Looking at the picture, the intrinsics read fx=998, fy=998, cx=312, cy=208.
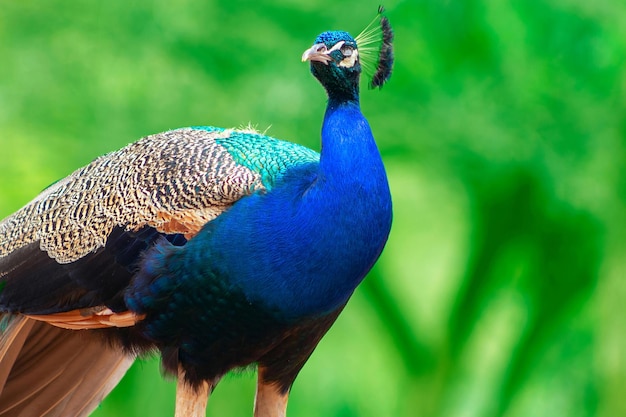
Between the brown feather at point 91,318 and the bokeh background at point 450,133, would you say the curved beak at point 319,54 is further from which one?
the bokeh background at point 450,133

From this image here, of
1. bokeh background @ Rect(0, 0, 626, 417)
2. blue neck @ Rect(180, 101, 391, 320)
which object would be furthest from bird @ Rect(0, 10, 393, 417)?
bokeh background @ Rect(0, 0, 626, 417)

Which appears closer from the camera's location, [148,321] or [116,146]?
[148,321]

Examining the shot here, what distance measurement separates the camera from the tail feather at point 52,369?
100 inches

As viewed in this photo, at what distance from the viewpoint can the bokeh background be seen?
3.59 meters

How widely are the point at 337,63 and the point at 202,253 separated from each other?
1.66 feet

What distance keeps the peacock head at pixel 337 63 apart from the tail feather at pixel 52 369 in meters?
0.89

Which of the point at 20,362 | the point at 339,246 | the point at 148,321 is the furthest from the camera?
the point at 20,362

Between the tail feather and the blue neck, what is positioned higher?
the blue neck

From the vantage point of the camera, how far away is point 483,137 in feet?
12.1

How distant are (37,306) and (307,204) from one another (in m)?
0.73

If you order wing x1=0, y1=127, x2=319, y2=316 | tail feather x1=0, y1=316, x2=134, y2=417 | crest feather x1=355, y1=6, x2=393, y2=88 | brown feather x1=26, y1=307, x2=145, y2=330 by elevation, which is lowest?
tail feather x1=0, y1=316, x2=134, y2=417

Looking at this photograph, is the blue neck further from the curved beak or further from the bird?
the curved beak

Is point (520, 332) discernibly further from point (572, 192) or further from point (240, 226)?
point (240, 226)

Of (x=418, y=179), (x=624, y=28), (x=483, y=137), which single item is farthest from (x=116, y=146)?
(x=624, y=28)
